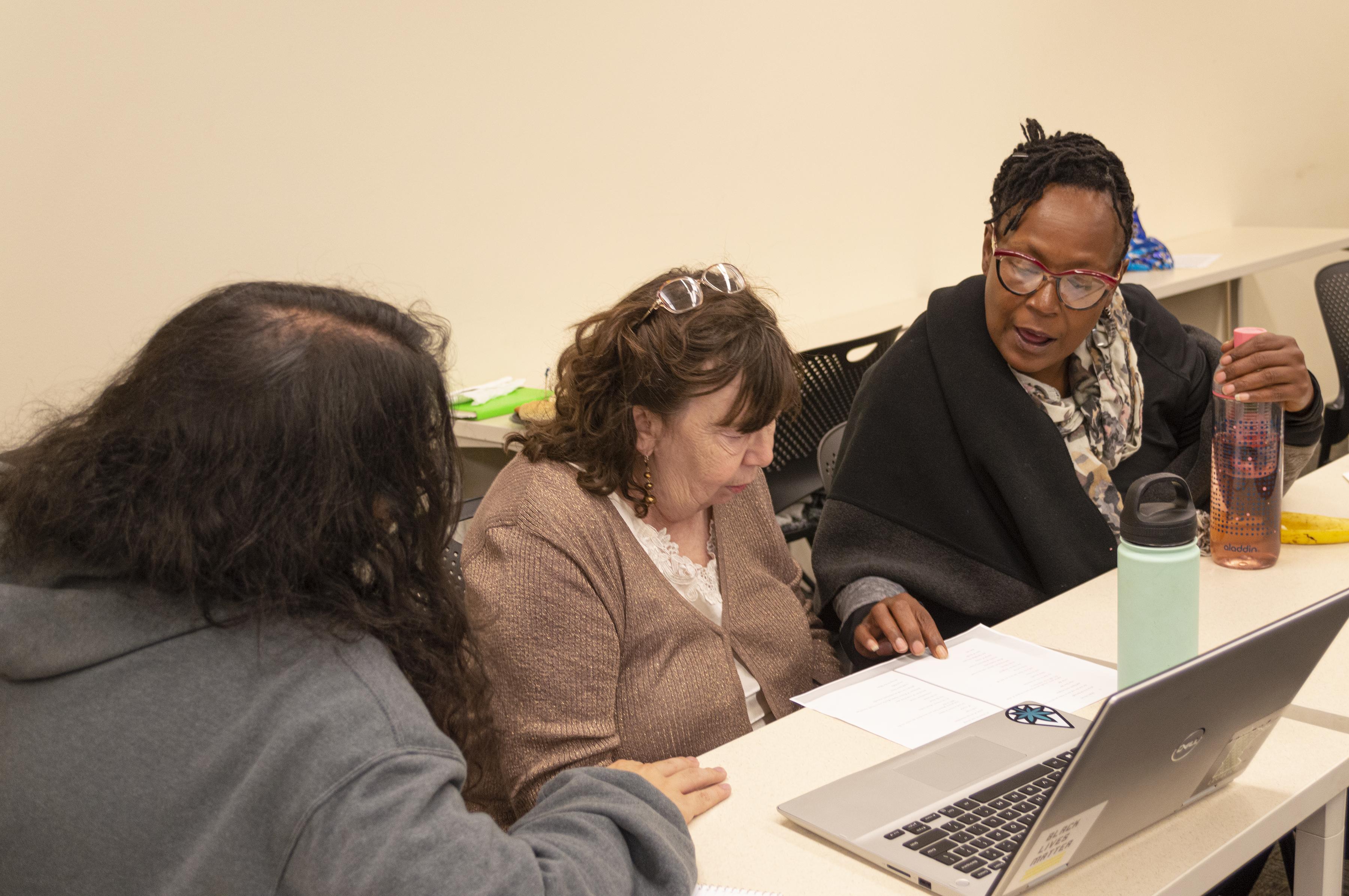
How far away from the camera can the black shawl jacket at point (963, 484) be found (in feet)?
5.77

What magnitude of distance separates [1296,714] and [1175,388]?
2.79 ft

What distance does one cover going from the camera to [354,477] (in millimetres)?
826

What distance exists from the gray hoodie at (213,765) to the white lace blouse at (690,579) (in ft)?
2.24

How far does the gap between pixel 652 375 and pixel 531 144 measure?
6.09 feet

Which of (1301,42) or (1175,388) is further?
(1301,42)

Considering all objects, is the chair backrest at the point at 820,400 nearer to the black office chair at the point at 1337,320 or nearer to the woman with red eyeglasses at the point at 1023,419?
the woman with red eyeglasses at the point at 1023,419

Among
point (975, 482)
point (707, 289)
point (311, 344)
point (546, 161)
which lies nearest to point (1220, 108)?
point (546, 161)

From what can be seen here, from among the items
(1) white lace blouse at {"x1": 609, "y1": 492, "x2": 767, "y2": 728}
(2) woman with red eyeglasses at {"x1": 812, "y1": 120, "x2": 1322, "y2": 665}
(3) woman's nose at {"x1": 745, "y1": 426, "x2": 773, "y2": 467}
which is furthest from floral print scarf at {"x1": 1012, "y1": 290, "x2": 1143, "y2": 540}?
(1) white lace blouse at {"x1": 609, "y1": 492, "x2": 767, "y2": 728}

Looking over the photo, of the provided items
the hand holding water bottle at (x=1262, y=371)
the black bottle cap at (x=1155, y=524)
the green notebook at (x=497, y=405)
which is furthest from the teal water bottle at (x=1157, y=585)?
the green notebook at (x=497, y=405)

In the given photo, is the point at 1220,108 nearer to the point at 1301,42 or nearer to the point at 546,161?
the point at 1301,42

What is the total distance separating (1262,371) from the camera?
1.64m

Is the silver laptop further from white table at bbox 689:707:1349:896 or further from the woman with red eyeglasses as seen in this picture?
the woman with red eyeglasses

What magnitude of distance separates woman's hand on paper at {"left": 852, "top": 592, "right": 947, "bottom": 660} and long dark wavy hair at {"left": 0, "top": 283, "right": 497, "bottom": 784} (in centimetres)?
77

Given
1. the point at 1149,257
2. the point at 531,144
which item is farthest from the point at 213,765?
the point at 1149,257
